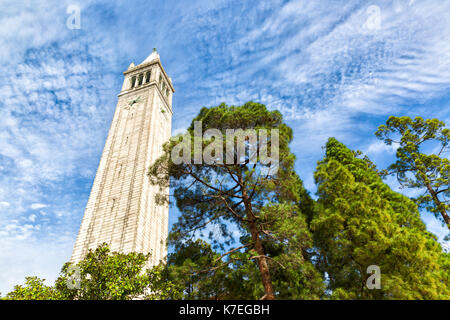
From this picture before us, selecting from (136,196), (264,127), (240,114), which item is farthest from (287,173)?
(136,196)

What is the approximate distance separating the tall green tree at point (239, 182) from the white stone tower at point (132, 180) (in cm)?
1414

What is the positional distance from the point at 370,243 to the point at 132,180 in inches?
978

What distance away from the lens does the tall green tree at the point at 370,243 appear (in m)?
9.02

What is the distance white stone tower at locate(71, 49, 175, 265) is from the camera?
2592 centimetres

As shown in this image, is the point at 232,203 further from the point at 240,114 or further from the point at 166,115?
the point at 166,115

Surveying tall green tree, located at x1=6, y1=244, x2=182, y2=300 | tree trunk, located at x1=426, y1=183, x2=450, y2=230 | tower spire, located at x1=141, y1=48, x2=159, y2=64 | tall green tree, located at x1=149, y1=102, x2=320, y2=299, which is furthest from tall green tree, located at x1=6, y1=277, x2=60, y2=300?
tower spire, located at x1=141, y1=48, x2=159, y2=64

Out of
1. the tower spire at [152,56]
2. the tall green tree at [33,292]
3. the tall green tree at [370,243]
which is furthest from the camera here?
the tower spire at [152,56]

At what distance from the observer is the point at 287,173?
11.9 metres

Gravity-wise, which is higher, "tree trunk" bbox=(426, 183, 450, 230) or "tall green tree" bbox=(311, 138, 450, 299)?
"tree trunk" bbox=(426, 183, 450, 230)

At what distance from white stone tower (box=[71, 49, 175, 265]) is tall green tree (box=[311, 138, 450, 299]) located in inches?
682

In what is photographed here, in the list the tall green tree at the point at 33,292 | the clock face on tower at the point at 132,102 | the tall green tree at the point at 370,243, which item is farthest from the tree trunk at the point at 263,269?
the clock face on tower at the point at 132,102

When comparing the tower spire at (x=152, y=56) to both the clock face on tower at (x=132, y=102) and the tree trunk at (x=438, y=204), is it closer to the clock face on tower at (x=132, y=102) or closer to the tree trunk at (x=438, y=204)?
the clock face on tower at (x=132, y=102)

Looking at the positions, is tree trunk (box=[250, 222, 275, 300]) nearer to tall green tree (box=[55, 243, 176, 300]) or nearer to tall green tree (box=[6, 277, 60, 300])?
tall green tree (box=[55, 243, 176, 300])

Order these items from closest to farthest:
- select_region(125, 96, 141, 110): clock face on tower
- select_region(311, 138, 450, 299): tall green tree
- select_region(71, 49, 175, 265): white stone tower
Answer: select_region(311, 138, 450, 299): tall green tree
select_region(71, 49, 175, 265): white stone tower
select_region(125, 96, 141, 110): clock face on tower
